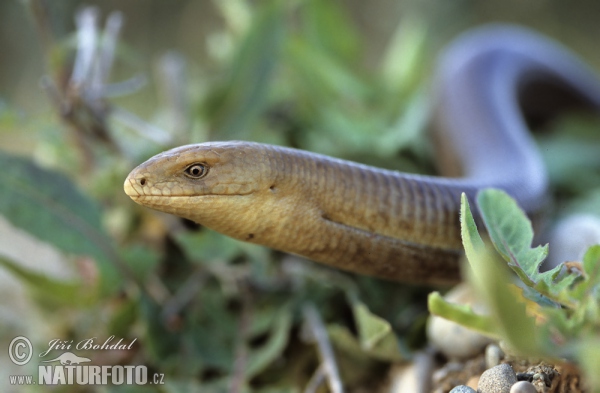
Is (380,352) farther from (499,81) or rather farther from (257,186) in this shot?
(499,81)

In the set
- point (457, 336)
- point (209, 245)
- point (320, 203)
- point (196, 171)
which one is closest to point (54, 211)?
point (209, 245)

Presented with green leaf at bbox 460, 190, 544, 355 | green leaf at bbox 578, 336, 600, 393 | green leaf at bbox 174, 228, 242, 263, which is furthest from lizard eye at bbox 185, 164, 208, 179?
green leaf at bbox 578, 336, 600, 393

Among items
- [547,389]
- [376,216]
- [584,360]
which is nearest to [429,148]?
[376,216]

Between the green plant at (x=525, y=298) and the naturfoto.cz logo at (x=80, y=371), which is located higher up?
the naturfoto.cz logo at (x=80, y=371)

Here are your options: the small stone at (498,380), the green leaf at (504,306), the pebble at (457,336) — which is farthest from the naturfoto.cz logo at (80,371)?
the green leaf at (504,306)

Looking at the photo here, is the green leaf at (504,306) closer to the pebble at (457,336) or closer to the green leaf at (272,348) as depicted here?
the pebble at (457,336)

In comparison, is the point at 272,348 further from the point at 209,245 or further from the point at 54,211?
the point at 54,211
